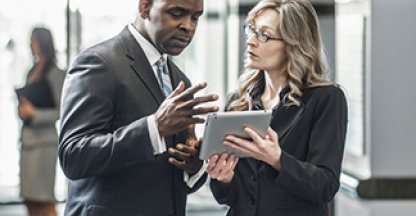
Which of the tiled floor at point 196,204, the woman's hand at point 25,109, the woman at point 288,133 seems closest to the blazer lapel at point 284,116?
the woman at point 288,133

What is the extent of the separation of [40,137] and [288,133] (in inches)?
117

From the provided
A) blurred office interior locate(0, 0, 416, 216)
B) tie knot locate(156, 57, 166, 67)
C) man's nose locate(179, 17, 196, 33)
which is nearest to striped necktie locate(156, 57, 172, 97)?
tie knot locate(156, 57, 166, 67)

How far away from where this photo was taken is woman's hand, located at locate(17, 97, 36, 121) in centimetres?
419

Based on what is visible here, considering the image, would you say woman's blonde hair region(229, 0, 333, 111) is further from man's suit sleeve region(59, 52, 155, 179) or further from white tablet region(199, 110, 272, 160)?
man's suit sleeve region(59, 52, 155, 179)

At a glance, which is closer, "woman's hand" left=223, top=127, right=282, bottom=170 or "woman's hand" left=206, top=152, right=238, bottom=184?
"woman's hand" left=223, top=127, right=282, bottom=170

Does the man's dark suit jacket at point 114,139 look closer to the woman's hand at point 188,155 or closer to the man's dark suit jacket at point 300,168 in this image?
the woman's hand at point 188,155

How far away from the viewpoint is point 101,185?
1579 mm

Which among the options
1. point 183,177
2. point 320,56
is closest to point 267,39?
point 320,56

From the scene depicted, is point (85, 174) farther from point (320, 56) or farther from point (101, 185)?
point (320, 56)

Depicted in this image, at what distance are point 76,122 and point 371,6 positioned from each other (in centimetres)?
228

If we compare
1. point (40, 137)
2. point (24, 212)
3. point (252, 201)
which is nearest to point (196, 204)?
point (40, 137)

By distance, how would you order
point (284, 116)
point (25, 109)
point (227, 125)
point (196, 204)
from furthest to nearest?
1. point (196, 204)
2. point (25, 109)
3. point (284, 116)
4. point (227, 125)

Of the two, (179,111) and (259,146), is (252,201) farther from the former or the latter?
(179,111)

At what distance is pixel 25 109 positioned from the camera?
4227mm
